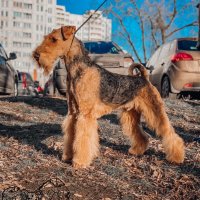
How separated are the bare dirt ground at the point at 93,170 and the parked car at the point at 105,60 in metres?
3.80

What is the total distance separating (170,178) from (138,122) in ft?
4.02

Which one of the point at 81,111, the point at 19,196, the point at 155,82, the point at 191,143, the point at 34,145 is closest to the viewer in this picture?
the point at 19,196

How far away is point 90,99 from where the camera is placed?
4043mm

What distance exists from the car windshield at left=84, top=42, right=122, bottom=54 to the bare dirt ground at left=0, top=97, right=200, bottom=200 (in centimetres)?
455

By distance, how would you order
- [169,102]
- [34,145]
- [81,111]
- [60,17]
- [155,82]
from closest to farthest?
[81,111] < [34,145] < [169,102] < [155,82] < [60,17]

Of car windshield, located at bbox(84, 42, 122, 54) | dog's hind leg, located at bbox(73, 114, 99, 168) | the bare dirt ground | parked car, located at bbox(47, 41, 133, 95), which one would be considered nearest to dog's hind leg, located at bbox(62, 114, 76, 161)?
the bare dirt ground

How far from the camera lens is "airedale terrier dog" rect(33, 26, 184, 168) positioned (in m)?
3.99

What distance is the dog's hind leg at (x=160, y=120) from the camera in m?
4.34

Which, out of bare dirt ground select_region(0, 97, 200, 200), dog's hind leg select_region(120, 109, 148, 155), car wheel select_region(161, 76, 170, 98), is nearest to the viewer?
bare dirt ground select_region(0, 97, 200, 200)

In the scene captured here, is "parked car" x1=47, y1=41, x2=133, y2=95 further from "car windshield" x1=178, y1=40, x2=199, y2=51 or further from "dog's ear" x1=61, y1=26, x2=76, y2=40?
"dog's ear" x1=61, y1=26, x2=76, y2=40

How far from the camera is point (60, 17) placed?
109m

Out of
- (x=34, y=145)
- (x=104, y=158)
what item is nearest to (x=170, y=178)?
(x=104, y=158)

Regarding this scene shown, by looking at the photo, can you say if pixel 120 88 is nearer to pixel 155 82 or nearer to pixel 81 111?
pixel 81 111

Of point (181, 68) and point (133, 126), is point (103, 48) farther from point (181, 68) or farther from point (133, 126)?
point (133, 126)
